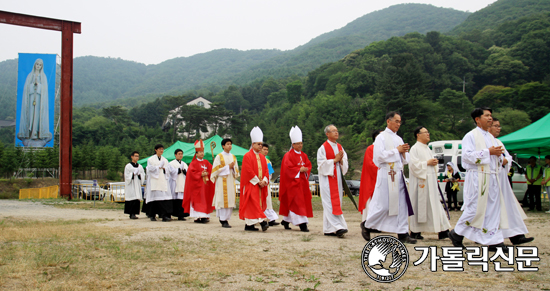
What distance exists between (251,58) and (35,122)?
181 metres

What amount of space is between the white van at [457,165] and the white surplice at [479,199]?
9.11m

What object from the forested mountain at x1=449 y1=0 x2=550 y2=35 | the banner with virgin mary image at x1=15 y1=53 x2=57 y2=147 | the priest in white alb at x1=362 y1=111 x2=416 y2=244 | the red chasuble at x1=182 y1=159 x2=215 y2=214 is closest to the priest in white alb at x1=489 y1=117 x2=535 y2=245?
the priest in white alb at x1=362 y1=111 x2=416 y2=244

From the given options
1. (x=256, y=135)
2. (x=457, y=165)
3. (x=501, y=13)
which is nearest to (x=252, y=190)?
(x=256, y=135)

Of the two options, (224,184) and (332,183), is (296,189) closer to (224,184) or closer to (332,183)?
(332,183)

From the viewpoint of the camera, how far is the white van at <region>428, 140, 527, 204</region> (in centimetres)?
1497

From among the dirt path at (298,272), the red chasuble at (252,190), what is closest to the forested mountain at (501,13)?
the red chasuble at (252,190)

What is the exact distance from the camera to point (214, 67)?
609ft

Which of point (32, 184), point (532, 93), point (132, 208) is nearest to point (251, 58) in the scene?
point (532, 93)

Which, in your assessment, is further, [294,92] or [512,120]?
[294,92]

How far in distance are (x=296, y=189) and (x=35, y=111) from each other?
20.0 meters

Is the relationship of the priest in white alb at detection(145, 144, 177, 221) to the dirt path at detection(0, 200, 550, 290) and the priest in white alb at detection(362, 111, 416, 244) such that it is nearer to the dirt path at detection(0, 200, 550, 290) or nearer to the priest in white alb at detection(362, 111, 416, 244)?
the dirt path at detection(0, 200, 550, 290)

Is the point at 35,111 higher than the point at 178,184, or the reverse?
the point at 35,111

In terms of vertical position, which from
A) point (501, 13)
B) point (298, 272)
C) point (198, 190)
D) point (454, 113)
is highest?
point (501, 13)

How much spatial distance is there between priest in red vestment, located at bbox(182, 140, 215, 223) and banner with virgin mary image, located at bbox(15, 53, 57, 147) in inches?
Answer: 601
